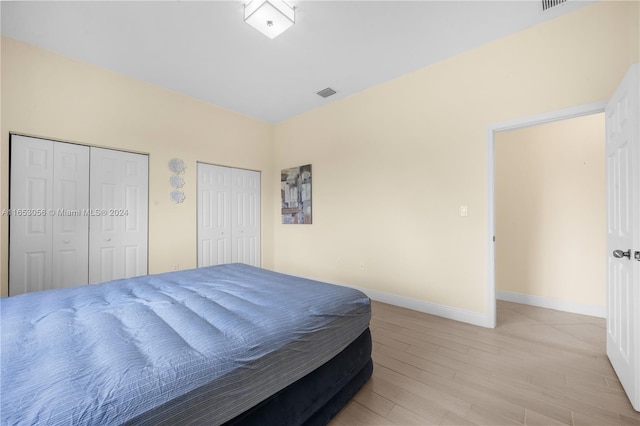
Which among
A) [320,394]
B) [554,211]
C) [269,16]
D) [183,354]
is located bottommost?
[320,394]

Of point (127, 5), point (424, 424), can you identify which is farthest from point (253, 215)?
point (424, 424)

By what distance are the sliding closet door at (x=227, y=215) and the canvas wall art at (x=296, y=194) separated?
1.66 feet

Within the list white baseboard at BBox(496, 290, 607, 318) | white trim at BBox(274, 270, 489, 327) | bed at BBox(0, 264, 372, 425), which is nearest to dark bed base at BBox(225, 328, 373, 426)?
bed at BBox(0, 264, 372, 425)

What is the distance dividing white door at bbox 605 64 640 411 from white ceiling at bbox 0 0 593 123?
1.20 m

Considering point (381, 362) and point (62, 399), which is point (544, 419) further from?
point (62, 399)

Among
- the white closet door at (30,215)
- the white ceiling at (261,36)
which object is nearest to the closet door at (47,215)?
the white closet door at (30,215)

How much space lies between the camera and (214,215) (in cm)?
427

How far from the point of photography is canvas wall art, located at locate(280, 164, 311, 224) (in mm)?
4547

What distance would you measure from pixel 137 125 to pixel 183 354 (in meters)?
3.55

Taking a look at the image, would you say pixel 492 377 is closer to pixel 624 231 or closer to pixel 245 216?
pixel 624 231

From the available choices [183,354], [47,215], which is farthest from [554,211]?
[47,215]

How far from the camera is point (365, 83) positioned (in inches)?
141

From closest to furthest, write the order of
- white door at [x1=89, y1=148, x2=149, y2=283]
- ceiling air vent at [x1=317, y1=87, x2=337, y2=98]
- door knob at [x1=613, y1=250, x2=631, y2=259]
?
1. door knob at [x1=613, y1=250, x2=631, y2=259]
2. white door at [x1=89, y1=148, x2=149, y2=283]
3. ceiling air vent at [x1=317, y1=87, x2=337, y2=98]

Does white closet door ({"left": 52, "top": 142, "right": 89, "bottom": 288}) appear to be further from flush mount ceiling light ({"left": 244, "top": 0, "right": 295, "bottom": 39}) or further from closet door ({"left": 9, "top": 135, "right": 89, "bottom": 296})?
flush mount ceiling light ({"left": 244, "top": 0, "right": 295, "bottom": 39})
